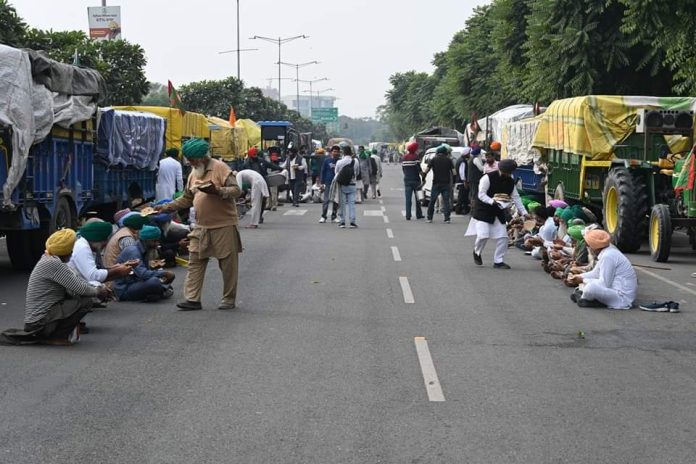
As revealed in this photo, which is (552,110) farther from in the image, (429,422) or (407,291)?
(429,422)

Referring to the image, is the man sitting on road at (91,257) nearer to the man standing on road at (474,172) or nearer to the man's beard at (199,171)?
the man's beard at (199,171)

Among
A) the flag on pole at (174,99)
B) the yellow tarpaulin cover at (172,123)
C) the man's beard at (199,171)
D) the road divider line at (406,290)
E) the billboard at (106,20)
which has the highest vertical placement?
the billboard at (106,20)

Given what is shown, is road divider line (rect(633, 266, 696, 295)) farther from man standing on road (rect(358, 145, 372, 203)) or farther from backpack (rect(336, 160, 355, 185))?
man standing on road (rect(358, 145, 372, 203))

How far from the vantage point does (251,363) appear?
919 cm

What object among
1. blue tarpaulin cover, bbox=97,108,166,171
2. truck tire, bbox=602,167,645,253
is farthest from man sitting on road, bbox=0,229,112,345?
truck tire, bbox=602,167,645,253

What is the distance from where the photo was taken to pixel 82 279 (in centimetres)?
981

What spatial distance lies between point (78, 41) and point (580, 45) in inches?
587

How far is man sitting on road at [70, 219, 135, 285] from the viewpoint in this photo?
34.7ft

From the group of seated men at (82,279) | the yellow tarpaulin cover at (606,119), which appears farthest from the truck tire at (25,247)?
the yellow tarpaulin cover at (606,119)

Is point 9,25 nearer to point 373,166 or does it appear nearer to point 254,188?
point 254,188

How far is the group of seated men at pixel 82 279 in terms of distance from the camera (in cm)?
970

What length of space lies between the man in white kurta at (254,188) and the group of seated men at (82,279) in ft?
36.8

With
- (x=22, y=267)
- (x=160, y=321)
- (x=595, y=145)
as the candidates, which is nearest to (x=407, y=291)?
(x=160, y=321)

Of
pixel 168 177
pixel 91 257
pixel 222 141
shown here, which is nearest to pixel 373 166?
pixel 222 141
